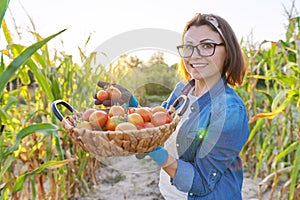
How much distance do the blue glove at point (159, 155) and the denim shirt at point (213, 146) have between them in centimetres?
8

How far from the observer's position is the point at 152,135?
2.69ft

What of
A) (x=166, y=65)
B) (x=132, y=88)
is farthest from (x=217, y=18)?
(x=132, y=88)

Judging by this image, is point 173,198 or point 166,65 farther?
point 173,198

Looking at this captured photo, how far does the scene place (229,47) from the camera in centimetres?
115

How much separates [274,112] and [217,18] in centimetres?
82

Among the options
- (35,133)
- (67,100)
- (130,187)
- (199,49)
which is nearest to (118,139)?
(199,49)

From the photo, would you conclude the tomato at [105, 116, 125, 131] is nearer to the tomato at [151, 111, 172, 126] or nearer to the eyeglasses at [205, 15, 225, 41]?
the tomato at [151, 111, 172, 126]

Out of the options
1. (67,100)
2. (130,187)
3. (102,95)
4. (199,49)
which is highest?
(199,49)

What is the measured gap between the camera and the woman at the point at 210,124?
1.06 metres

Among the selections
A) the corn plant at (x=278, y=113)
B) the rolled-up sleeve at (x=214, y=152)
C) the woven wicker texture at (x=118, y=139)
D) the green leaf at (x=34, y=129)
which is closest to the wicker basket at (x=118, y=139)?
the woven wicker texture at (x=118, y=139)

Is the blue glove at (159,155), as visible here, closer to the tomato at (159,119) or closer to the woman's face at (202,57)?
the tomato at (159,119)

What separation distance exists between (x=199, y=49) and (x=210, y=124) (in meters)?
0.20

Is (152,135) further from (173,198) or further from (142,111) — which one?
(173,198)

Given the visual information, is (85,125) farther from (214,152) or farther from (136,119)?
(214,152)
